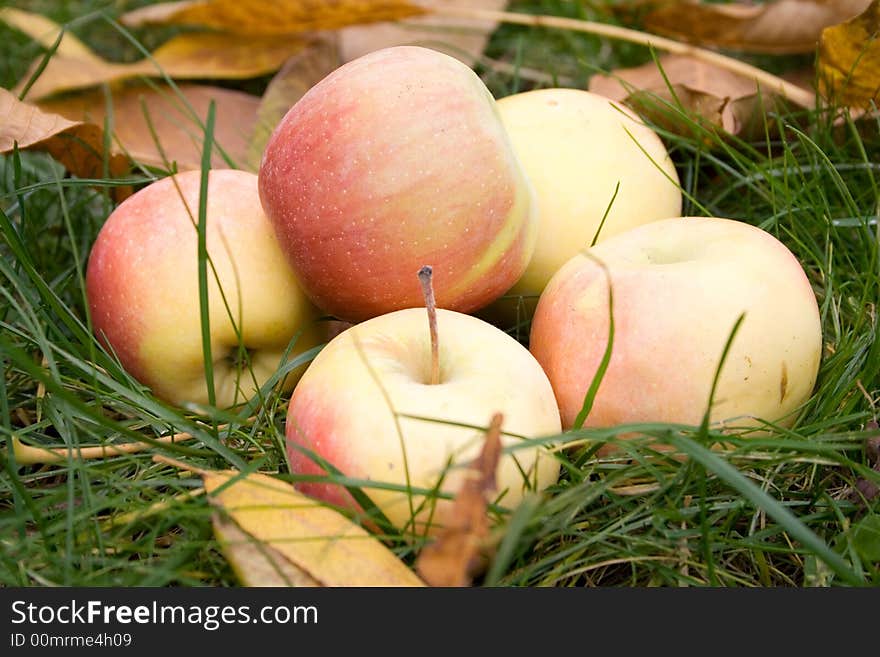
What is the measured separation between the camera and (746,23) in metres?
1.99

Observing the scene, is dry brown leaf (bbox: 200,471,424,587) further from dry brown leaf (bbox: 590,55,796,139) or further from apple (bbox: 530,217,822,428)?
dry brown leaf (bbox: 590,55,796,139)

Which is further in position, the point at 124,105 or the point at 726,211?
the point at 124,105

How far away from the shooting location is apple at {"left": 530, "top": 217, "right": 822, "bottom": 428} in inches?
40.9

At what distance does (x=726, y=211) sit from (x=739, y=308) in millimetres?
636

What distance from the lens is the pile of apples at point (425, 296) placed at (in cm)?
93

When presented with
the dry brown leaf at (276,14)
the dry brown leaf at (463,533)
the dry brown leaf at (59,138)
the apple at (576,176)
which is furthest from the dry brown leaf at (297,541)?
the dry brown leaf at (276,14)

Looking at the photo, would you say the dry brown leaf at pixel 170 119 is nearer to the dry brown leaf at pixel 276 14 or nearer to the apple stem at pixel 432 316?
the dry brown leaf at pixel 276 14

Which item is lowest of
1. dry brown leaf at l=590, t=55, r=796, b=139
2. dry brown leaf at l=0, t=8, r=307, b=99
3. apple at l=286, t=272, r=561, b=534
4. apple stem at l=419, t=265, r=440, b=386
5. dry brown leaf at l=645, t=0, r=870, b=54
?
apple at l=286, t=272, r=561, b=534

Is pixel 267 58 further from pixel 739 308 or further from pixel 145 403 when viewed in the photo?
pixel 739 308

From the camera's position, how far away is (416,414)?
0.90 metres

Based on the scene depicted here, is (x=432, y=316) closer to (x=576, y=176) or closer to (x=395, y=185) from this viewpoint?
(x=395, y=185)

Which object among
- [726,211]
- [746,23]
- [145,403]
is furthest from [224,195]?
[746,23]

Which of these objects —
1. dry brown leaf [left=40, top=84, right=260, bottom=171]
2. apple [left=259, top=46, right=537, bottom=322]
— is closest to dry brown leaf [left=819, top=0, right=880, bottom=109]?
apple [left=259, top=46, right=537, bottom=322]

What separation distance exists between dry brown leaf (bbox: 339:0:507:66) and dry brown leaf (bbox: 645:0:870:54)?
409mm
